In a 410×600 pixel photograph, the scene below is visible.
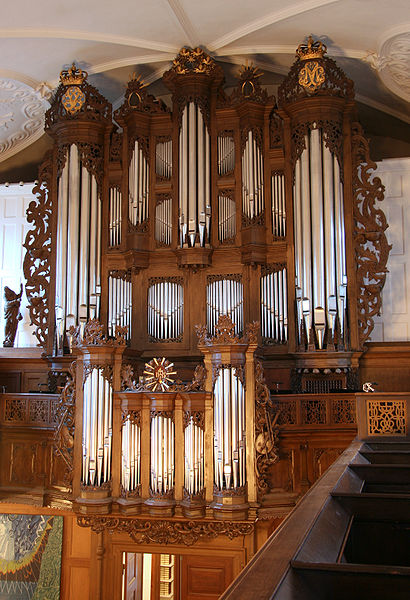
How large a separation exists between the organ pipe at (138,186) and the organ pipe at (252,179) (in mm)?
1676

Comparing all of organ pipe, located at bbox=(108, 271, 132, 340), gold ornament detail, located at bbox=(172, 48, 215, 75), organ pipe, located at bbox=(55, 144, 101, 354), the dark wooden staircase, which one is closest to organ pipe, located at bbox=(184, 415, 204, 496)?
organ pipe, located at bbox=(108, 271, 132, 340)

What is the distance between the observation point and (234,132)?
38.1ft

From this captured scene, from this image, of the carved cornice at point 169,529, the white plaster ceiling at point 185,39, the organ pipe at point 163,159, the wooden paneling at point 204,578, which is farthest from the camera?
the organ pipe at point 163,159

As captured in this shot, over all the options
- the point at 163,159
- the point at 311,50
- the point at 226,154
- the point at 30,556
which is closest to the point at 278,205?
the point at 226,154

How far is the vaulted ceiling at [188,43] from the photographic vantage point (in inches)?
405

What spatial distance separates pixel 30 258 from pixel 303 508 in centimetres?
963

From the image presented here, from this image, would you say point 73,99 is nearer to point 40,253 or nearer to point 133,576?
point 40,253

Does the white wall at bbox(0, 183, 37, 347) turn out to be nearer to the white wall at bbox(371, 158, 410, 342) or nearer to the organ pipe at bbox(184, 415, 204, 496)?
the organ pipe at bbox(184, 415, 204, 496)

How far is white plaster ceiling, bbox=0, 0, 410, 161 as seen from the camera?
1027 cm

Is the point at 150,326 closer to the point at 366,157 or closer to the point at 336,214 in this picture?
the point at 336,214

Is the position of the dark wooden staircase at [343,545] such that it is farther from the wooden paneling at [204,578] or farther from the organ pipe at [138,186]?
the organ pipe at [138,186]

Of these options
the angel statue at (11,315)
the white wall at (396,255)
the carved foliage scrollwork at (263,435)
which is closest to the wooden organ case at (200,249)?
the carved foliage scrollwork at (263,435)

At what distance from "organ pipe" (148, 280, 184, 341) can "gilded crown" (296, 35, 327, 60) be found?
165 inches

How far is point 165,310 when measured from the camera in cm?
1116
